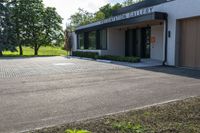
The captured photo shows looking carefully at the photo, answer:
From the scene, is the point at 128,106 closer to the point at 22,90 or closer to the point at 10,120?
the point at 10,120

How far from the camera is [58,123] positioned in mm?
4793

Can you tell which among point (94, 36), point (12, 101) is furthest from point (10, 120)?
point (94, 36)

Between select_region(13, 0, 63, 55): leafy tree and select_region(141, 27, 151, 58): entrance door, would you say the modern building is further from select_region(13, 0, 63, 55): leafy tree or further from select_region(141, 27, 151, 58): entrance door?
select_region(13, 0, 63, 55): leafy tree

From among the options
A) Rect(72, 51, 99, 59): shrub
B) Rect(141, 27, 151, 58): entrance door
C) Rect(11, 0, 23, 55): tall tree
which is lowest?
Rect(72, 51, 99, 59): shrub

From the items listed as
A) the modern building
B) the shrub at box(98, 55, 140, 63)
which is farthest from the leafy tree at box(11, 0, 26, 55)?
the shrub at box(98, 55, 140, 63)

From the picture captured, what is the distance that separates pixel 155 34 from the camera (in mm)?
17859

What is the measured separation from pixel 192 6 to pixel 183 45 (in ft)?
7.08

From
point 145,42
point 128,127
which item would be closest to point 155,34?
→ point 145,42

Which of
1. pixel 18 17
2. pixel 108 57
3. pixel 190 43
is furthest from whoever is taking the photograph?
pixel 18 17

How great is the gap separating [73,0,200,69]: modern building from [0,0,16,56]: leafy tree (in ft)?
34.5

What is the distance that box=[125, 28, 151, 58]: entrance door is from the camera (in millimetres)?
19188

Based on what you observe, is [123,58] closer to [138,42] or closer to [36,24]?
[138,42]

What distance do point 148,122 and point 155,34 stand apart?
45.9ft

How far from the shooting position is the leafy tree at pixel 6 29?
104 ft
